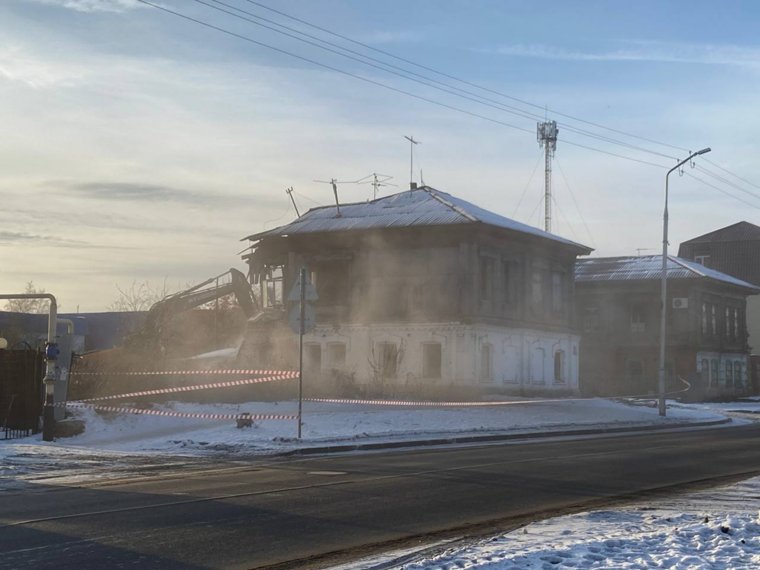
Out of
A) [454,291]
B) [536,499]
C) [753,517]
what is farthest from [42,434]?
[454,291]

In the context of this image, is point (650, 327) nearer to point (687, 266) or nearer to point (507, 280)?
point (687, 266)

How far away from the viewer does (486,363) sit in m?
43.5

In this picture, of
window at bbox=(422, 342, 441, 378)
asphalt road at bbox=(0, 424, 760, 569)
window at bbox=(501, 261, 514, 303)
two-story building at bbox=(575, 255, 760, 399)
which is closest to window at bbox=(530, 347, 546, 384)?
window at bbox=(501, 261, 514, 303)

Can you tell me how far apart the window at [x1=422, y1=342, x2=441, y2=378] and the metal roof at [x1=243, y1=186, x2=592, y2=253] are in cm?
545

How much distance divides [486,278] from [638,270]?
2485cm

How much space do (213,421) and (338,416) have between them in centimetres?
396

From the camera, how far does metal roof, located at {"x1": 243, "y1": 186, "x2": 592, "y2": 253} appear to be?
44.1 metres

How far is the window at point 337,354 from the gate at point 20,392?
24.2 m

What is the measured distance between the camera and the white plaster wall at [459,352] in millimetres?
42469

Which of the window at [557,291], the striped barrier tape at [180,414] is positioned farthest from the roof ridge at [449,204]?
the striped barrier tape at [180,414]

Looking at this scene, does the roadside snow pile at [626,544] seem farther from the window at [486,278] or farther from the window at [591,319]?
the window at [591,319]

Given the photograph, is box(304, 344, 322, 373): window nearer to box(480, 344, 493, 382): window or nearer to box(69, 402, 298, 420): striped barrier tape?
box(480, 344, 493, 382): window

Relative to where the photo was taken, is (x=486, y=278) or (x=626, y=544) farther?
(x=486, y=278)

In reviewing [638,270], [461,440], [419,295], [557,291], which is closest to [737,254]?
[638,270]
